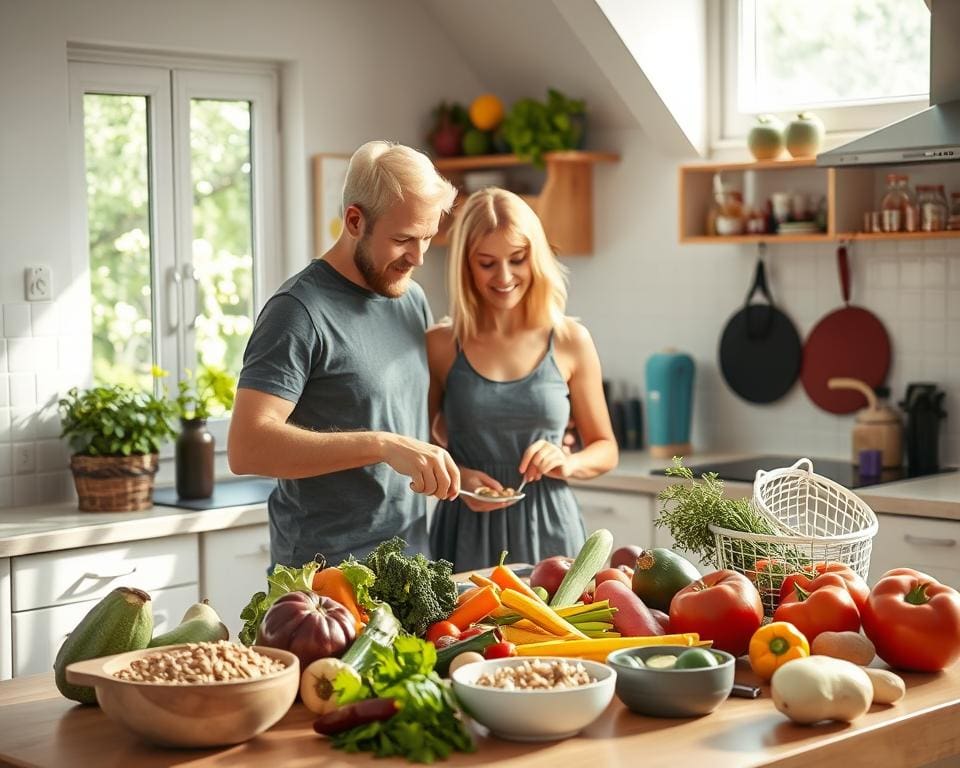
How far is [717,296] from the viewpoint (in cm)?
480

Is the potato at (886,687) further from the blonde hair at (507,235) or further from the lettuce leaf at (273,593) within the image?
the blonde hair at (507,235)

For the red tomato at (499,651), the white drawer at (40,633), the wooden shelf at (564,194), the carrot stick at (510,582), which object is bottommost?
the white drawer at (40,633)

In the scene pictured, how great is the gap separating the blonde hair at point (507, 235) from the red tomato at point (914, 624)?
1.22m

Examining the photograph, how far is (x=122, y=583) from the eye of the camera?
387 cm

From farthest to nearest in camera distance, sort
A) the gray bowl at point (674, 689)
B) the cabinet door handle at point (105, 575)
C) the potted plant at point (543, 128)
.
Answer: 1. the potted plant at point (543, 128)
2. the cabinet door handle at point (105, 575)
3. the gray bowl at point (674, 689)

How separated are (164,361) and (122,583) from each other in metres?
0.94

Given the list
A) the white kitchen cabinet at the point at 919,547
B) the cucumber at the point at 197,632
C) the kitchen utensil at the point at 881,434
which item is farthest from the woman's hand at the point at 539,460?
the kitchen utensil at the point at 881,434

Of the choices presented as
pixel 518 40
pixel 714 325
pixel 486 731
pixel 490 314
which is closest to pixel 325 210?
pixel 518 40

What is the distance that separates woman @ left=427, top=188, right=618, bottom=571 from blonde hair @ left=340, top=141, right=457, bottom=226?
0.95 feet

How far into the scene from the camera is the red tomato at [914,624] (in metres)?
2.05

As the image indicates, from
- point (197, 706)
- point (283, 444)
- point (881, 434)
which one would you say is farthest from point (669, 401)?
point (197, 706)

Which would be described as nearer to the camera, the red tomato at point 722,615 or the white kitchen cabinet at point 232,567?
the red tomato at point 722,615

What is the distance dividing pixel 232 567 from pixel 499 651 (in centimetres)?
221

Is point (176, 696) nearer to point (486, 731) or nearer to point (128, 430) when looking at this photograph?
point (486, 731)
